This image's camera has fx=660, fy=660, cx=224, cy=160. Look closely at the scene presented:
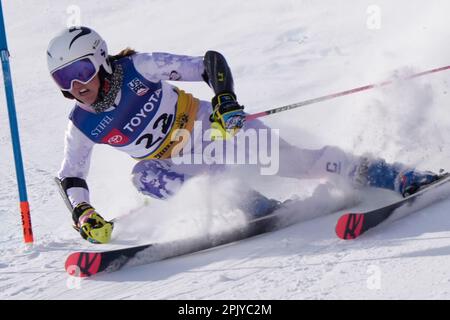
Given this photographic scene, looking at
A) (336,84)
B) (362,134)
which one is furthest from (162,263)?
(336,84)

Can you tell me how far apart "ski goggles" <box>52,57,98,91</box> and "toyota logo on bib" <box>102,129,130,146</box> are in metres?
0.43

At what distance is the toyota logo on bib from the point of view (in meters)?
4.28

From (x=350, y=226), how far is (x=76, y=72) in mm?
1849

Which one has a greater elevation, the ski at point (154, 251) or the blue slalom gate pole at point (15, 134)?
the blue slalom gate pole at point (15, 134)

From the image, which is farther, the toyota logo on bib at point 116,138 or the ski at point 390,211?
the toyota logo on bib at point 116,138

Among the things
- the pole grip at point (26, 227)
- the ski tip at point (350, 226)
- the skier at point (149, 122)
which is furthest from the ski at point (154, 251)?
the pole grip at point (26, 227)

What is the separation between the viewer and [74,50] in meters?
3.97

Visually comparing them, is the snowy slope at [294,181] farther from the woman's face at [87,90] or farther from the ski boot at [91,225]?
the woman's face at [87,90]

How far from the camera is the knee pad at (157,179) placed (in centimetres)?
433

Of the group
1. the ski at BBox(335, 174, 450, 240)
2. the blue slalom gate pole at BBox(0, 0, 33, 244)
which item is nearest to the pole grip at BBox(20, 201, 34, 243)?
the blue slalom gate pole at BBox(0, 0, 33, 244)

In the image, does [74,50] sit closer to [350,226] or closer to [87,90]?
[87,90]

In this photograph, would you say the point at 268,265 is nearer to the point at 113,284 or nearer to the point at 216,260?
the point at 216,260

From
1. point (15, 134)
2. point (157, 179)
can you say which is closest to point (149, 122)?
point (157, 179)

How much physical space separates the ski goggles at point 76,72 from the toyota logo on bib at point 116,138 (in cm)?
43
